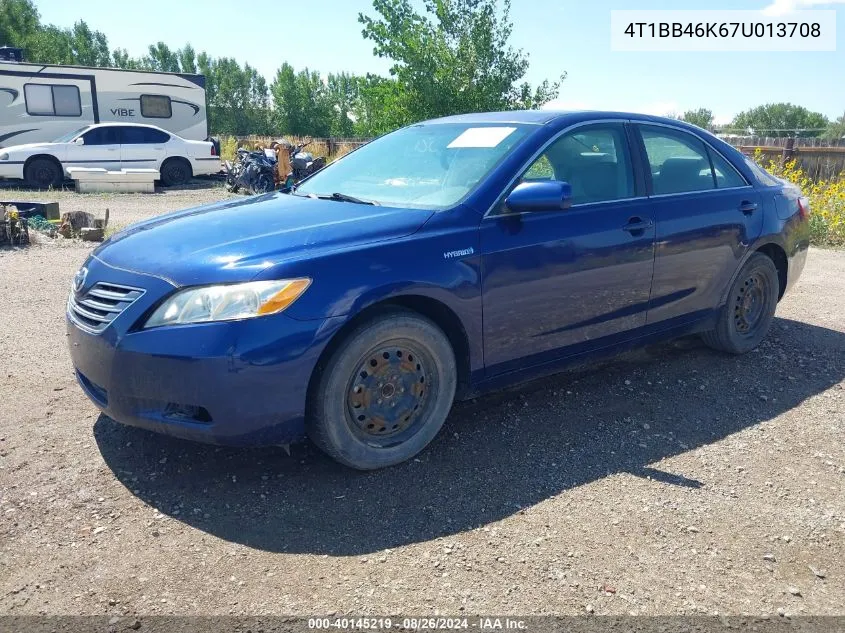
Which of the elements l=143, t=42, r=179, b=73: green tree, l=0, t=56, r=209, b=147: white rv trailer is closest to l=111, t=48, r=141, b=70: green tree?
l=143, t=42, r=179, b=73: green tree

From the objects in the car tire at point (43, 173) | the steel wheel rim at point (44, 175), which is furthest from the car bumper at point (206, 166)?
the steel wheel rim at point (44, 175)

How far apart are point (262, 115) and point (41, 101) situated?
57.2m

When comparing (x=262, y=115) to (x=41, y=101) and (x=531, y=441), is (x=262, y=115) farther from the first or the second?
(x=531, y=441)

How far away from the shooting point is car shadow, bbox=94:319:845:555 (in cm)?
301

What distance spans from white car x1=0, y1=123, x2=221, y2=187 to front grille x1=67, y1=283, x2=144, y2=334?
16.4 meters

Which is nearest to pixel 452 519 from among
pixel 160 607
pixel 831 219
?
pixel 160 607

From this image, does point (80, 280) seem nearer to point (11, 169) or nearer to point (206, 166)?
point (11, 169)

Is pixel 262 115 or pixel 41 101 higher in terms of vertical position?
pixel 262 115

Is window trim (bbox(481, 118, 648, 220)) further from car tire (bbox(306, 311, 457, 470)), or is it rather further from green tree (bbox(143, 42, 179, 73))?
green tree (bbox(143, 42, 179, 73))

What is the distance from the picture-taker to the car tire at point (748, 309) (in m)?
5.03

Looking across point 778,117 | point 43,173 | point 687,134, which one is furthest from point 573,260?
point 778,117

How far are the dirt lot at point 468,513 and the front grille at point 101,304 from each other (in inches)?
27.7

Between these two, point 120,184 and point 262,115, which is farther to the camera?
point 262,115

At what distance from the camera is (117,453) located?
3.54 meters
